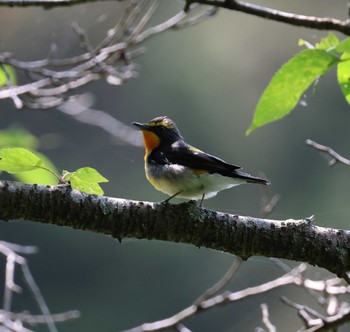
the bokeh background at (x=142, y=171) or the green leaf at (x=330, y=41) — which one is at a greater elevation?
the green leaf at (x=330, y=41)

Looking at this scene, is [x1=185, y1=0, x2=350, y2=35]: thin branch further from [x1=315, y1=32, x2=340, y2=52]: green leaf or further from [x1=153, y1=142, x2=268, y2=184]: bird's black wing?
[x1=153, y1=142, x2=268, y2=184]: bird's black wing

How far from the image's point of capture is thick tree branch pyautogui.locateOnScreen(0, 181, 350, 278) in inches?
63.7

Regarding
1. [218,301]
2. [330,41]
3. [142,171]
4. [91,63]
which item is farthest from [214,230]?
[142,171]

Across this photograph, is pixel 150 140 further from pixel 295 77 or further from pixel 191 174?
pixel 295 77

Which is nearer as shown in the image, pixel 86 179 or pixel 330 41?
pixel 330 41

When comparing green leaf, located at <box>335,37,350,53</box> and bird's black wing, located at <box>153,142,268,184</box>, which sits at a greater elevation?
green leaf, located at <box>335,37,350,53</box>

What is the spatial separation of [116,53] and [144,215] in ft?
6.15

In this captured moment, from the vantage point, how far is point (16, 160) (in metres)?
1.38

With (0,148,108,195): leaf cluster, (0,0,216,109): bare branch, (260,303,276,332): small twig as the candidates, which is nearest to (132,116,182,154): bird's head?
(0,0,216,109): bare branch

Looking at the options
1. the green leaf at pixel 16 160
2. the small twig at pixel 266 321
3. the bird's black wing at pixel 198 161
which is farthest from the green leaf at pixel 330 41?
the small twig at pixel 266 321

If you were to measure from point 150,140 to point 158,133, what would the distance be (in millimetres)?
62

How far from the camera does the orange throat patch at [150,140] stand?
2.66 m

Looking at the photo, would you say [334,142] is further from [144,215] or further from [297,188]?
[144,215]

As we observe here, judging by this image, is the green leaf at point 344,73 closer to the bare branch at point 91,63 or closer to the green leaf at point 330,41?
the green leaf at point 330,41
